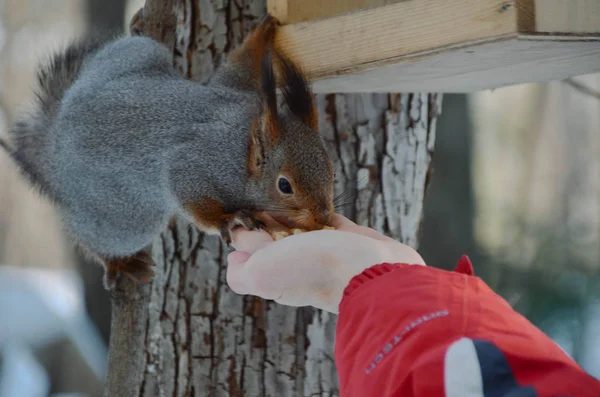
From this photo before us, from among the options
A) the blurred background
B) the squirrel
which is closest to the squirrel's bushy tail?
the squirrel

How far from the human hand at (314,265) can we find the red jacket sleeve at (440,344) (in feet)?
0.33

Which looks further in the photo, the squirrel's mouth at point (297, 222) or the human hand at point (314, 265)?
the squirrel's mouth at point (297, 222)

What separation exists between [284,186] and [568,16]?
0.49m

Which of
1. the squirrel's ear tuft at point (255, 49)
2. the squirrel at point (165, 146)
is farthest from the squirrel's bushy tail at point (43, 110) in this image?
the squirrel's ear tuft at point (255, 49)

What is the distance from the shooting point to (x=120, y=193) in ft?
4.28

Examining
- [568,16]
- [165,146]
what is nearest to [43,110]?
[165,146]

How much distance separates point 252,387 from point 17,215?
135cm

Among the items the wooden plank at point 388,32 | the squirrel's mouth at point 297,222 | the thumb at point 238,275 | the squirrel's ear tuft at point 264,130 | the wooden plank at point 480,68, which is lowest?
the thumb at point 238,275

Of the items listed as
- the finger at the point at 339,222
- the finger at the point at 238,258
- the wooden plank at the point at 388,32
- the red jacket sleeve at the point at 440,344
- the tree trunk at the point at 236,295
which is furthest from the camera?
the tree trunk at the point at 236,295

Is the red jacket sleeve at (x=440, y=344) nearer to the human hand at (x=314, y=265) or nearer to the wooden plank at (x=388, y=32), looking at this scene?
the human hand at (x=314, y=265)

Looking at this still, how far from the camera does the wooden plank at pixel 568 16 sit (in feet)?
2.79

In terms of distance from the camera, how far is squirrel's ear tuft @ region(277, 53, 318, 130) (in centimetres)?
105

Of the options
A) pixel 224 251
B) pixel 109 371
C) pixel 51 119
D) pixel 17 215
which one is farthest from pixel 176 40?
pixel 17 215

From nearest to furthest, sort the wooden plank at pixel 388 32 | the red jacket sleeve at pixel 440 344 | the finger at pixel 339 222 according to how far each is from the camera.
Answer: the red jacket sleeve at pixel 440 344
the wooden plank at pixel 388 32
the finger at pixel 339 222
